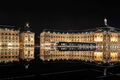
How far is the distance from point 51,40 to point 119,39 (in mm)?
10562

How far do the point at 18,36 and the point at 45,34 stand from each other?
4.51 m

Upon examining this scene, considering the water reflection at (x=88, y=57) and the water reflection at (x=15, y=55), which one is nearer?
the water reflection at (x=15, y=55)

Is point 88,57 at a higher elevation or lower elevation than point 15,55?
lower

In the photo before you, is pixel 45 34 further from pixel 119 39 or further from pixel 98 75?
pixel 98 75

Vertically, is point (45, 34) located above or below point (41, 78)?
above

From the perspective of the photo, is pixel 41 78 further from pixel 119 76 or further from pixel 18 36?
pixel 18 36

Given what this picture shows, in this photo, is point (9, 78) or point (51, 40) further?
point (51, 40)

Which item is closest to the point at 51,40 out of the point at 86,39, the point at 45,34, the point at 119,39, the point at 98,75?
the point at 45,34

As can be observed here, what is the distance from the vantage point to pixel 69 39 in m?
34.3

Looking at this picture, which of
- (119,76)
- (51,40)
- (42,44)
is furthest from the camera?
(51,40)

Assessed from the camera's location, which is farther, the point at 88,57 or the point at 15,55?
the point at 15,55

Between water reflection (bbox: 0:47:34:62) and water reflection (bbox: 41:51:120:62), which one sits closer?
water reflection (bbox: 0:47:34:62)

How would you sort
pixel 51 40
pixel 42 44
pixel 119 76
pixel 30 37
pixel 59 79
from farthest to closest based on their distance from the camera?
pixel 51 40
pixel 42 44
pixel 30 37
pixel 119 76
pixel 59 79

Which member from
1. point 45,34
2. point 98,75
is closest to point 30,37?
point 45,34
